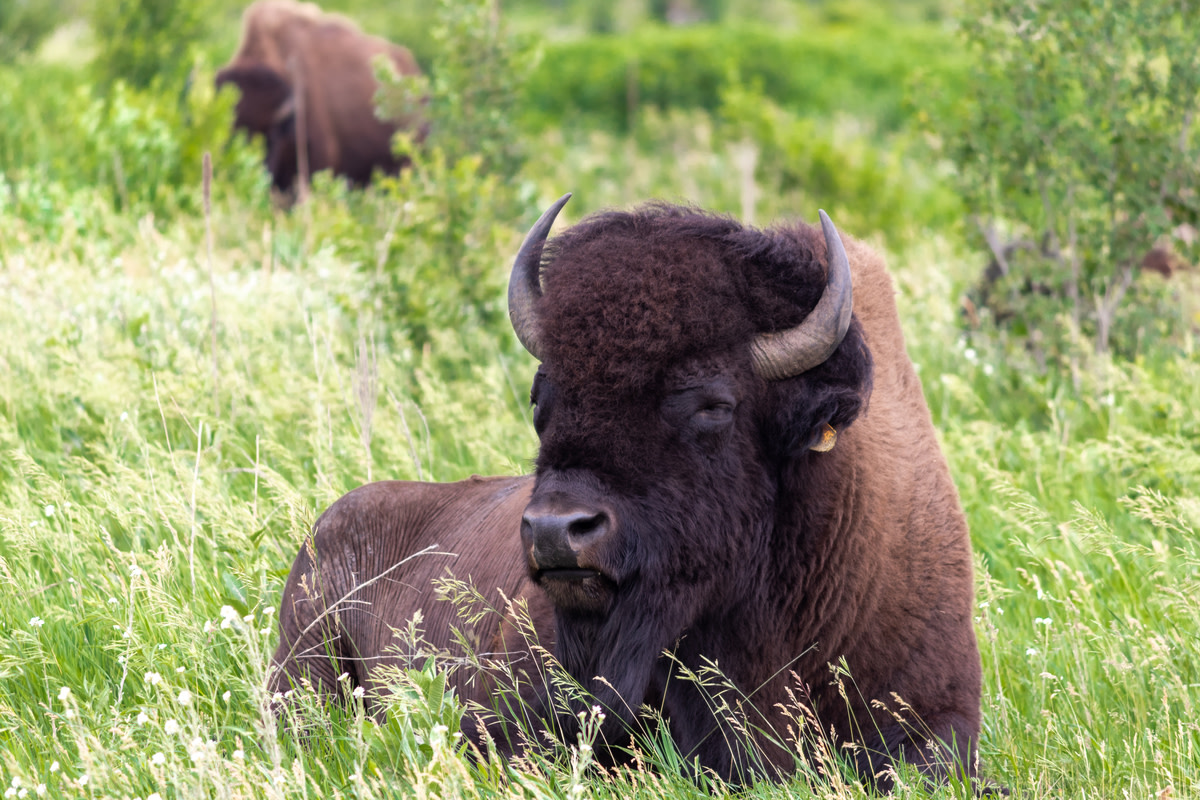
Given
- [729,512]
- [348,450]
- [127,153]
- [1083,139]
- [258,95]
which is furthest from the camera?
[258,95]

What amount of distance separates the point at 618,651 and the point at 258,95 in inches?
622

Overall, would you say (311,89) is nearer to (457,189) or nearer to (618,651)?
(457,189)

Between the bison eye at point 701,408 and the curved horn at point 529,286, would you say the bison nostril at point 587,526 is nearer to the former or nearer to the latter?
the bison eye at point 701,408

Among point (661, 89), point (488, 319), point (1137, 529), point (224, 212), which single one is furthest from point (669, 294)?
point (661, 89)

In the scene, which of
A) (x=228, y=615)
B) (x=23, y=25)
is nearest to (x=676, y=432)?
(x=228, y=615)

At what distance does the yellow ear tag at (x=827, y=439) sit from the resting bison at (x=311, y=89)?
46.7ft

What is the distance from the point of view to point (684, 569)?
3.48 m

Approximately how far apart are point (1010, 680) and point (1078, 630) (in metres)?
0.30

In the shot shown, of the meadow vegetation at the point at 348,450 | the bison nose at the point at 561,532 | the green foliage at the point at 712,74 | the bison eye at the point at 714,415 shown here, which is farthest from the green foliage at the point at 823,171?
the bison nose at the point at 561,532

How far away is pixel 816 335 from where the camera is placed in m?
3.48

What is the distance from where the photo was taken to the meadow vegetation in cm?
360

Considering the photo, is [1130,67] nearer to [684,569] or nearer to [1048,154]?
[1048,154]

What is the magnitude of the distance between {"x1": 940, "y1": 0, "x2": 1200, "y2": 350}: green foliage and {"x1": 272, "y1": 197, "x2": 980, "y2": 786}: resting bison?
4.20 meters

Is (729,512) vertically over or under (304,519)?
over
